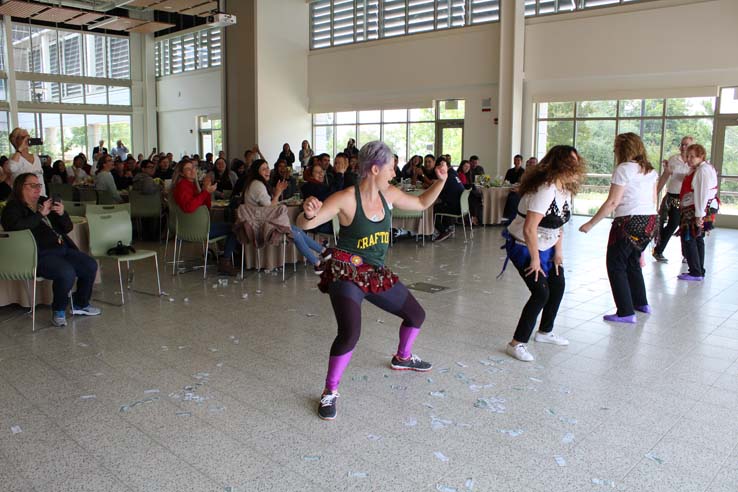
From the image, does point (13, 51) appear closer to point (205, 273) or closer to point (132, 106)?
point (132, 106)

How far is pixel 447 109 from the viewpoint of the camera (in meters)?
16.6

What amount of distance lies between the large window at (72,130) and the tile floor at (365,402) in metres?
17.8

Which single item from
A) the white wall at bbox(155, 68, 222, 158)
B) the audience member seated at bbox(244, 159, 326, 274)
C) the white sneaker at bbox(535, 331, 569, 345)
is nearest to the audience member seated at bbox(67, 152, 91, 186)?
the audience member seated at bbox(244, 159, 326, 274)

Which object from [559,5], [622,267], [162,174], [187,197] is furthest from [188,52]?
[622,267]

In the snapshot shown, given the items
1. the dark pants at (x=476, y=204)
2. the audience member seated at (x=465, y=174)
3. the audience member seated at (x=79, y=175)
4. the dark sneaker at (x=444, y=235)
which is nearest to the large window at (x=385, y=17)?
the audience member seated at (x=465, y=174)

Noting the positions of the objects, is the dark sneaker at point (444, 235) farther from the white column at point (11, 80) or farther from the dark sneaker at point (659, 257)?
the white column at point (11, 80)

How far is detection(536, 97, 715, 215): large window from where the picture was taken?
517 inches

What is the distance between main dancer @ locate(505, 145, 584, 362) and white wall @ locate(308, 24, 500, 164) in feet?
37.3

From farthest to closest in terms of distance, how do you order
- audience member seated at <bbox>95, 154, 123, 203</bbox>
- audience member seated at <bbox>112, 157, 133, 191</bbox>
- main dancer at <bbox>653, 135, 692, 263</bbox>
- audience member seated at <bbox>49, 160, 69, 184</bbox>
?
audience member seated at <bbox>49, 160, 69, 184</bbox>, audience member seated at <bbox>112, 157, 133, 191</bbox>, audience member seated at <bbox>95, 154, 123, 203</bbox>, main dancer at <bbox>653, 135, 692, 263</bbox>

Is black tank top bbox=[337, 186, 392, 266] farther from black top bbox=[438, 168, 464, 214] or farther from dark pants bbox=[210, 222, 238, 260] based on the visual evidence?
black top bbox=[438, 168, 464, 214]

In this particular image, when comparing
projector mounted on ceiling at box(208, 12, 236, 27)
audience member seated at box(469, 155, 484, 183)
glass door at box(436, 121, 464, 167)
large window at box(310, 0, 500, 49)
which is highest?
large window at box(310, 0, 500, 49)

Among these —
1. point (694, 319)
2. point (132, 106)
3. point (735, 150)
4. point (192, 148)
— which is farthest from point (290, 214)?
point (132, 106)

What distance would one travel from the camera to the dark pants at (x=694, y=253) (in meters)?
7.34

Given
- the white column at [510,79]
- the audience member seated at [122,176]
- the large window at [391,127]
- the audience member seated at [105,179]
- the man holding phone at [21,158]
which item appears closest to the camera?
the man holding phone at [21,158]
